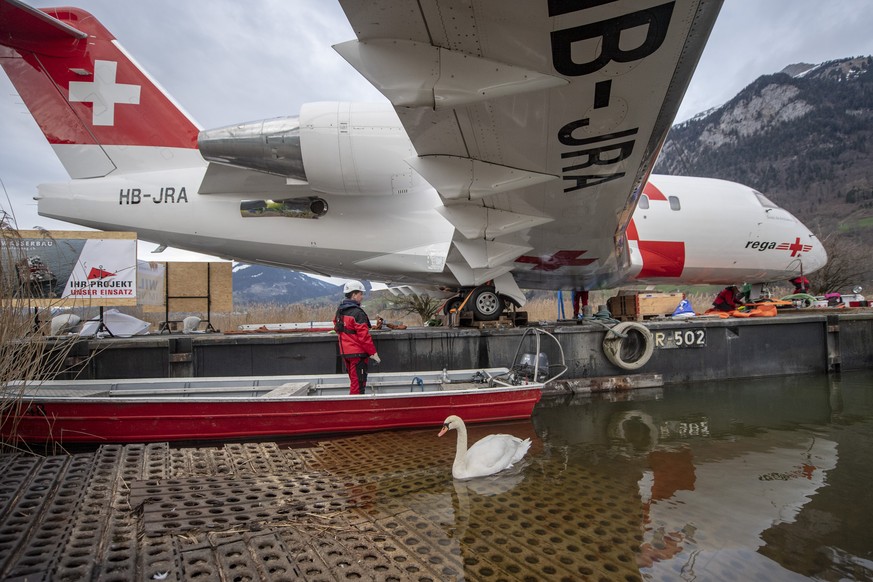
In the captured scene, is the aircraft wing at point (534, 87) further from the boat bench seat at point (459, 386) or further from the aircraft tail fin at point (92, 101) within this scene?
the aircraft tail fin at point (92, 101)

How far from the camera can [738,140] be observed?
445 feet

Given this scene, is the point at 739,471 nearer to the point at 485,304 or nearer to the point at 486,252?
the point at 486,252

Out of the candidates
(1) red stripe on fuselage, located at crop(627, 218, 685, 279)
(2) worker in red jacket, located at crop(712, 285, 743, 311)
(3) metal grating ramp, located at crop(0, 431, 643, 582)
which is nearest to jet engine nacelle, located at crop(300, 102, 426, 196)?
(3) metal grating ramp, located at crop(0, 431, 643, 582)

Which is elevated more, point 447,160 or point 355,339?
point 447,160

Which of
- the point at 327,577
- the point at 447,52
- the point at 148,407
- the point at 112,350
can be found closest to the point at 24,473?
the point at 148,407

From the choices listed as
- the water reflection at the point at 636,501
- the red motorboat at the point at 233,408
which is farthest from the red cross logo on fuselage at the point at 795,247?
the red motorboat at the point at 233,408

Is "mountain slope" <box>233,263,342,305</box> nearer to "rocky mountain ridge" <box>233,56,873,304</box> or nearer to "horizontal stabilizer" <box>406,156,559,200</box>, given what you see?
"rocky mountain ridge" <box>233,56,873,304</box>

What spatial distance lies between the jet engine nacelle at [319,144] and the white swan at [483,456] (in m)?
5.01

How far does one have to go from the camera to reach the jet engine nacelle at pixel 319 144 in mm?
7324

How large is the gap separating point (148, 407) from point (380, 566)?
3959mm

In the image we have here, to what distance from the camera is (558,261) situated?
9.09 meters

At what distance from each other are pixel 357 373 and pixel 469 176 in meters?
2.91

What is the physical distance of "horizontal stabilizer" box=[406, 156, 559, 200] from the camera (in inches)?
201

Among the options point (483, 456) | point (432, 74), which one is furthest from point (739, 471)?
A: point (432, 74)
